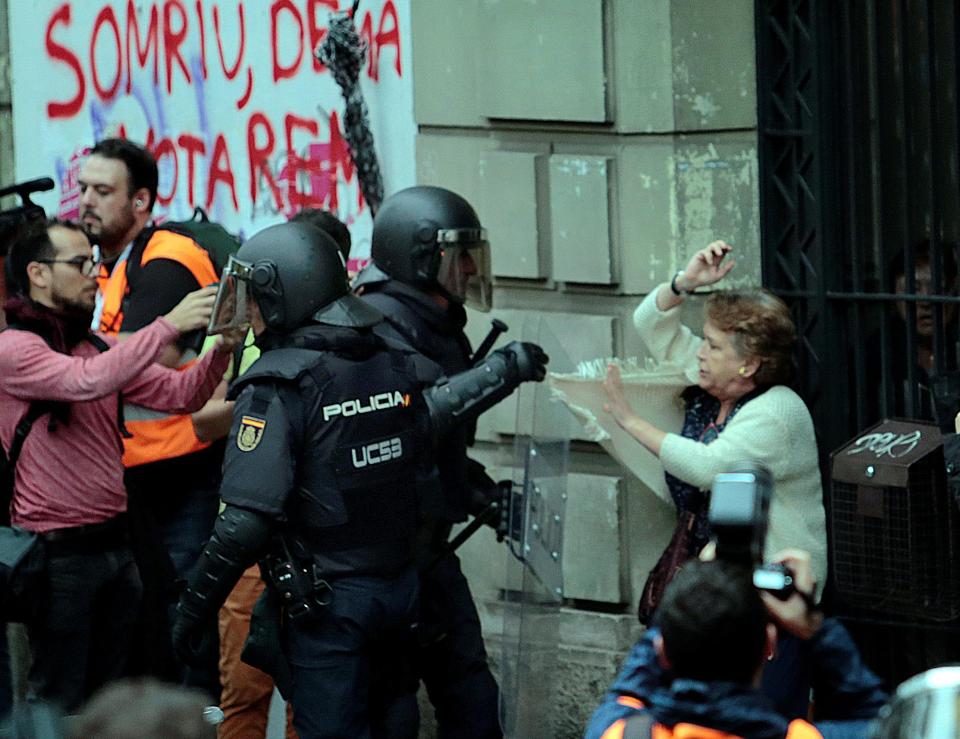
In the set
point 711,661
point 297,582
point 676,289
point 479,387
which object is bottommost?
point 297,582

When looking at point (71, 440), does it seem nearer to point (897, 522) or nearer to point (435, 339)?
point (435, 339)

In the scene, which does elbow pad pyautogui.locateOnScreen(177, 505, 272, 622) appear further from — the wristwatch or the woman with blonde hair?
the wristwatch

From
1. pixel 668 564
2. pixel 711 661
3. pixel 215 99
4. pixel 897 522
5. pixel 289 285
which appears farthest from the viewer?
pixel 215 99

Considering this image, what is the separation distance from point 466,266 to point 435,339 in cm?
23

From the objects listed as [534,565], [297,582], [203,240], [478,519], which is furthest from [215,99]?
[297,582]

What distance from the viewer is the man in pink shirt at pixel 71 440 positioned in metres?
5.32

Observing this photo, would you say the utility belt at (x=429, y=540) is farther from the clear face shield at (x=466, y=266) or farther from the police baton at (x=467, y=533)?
the clear face shield at (x=466, y=266)

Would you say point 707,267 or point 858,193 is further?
point 858,193

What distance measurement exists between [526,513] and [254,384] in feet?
3.06

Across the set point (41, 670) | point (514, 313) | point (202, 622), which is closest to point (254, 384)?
point (202, 622)

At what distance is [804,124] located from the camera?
583 centimetres

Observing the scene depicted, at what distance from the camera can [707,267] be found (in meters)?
5.63

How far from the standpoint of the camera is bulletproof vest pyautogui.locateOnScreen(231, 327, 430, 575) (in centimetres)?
488

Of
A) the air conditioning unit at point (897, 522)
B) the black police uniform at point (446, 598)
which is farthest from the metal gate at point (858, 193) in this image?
the black police uniform at point (446, 598)
